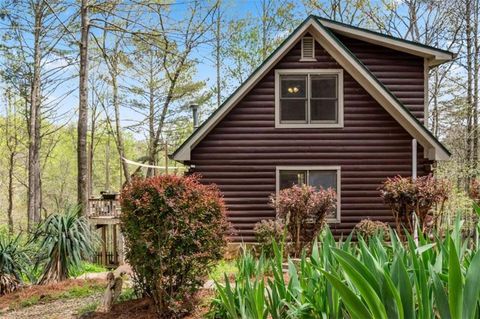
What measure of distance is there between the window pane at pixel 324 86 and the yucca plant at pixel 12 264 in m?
7.35

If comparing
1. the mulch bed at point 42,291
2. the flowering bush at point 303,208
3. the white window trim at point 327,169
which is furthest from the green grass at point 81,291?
the white window trim at point 327,169

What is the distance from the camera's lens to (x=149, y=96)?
2264 centimetres

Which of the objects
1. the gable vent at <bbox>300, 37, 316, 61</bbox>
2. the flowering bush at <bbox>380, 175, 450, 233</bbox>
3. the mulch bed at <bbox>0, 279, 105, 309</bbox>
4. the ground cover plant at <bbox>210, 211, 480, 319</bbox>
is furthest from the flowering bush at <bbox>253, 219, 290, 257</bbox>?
the ground cover plant at <bbox>210, 211, 480, 319</bbox>

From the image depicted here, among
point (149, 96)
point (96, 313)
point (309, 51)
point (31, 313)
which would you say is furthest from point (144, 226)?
point (149, 96)

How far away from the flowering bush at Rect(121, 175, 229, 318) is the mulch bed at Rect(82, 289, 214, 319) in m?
0.11

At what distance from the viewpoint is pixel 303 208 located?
8695mm

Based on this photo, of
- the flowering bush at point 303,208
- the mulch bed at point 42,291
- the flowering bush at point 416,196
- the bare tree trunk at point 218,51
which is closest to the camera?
the mulch bed at point 42,291

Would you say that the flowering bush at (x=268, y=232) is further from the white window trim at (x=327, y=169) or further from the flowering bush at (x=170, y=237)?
the flowering bush at (x=170, y=237)

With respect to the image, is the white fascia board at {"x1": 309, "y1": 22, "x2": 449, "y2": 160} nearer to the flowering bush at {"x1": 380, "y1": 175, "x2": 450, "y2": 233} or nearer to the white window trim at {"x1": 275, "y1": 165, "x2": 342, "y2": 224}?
the flowering bush at {"x1": 380, "y1": 175, "x2": 450, "y2": 233}

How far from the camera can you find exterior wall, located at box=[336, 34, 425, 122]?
10.9 meters

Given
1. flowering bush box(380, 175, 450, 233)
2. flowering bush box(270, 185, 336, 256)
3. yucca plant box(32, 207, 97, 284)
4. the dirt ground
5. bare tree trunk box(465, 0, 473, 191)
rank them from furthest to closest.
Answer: bare tree trunk box(465, 0, 473, 191)
flowering bush box(270, 185, 336, 256)
flowering bush box(380, 175, 450, 233)
yucca plant box(32, 207, 97, 284)
the dirt ground

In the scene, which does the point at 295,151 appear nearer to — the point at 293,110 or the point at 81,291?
the point at 293,110

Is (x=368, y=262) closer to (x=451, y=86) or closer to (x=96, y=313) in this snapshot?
(x=96, y=313)

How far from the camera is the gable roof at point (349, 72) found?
9.68 metres
